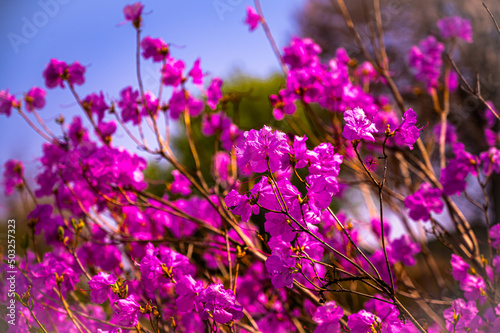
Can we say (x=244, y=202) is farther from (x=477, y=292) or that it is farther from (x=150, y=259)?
(x=477, y=292)

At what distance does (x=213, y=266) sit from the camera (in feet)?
9.14

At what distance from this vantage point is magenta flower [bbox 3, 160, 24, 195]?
2238 mm

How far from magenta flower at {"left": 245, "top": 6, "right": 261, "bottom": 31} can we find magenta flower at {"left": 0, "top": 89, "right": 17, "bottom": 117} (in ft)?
5.01

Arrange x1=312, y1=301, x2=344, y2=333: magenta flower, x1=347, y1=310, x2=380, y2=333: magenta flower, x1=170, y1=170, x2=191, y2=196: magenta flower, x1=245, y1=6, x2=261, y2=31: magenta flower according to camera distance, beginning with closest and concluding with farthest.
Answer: x1=347, y1=310, x2=380, y2=333: magenta flower → x1=312, y1=301, x2=344, y2=333: magenta flower → x1=170, y1=170, x2=191, y2=196: magenta flower → x1=245, y1=6, x2=261, y2=31: magenta flower

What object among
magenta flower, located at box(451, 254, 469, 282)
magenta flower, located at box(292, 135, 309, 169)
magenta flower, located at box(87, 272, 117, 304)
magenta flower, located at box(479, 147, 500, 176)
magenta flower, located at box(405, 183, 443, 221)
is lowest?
magenta flower, located at box(451, 254, 469, 282)

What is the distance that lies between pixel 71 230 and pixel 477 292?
188cm

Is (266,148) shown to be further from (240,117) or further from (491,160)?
(240,117)

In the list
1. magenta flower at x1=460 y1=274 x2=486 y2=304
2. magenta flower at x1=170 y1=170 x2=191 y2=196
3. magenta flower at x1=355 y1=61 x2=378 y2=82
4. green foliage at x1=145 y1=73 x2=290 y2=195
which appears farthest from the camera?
green foliage at x1=145 y1=73 x2=290 y2=195

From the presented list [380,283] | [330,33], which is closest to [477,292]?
[380,283]

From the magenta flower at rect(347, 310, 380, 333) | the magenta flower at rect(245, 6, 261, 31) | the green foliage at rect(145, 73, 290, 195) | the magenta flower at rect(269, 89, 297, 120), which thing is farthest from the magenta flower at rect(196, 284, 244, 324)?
the green foliage at rect(145, 73, 290, 195)

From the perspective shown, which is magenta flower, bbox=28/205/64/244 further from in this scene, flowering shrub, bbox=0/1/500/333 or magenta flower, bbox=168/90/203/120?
magenta flower, bbox=168/90/203/120

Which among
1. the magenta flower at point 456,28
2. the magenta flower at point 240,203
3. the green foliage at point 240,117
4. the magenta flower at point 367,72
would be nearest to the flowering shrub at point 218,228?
the magenta flower at point 240,203

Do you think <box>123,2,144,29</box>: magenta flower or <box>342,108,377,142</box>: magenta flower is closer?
<box>342,108,377,142</box>: magenta flower

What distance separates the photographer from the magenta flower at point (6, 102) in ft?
7.04
